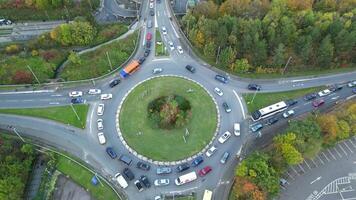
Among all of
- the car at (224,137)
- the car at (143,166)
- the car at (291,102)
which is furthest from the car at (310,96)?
the car at (143,166)

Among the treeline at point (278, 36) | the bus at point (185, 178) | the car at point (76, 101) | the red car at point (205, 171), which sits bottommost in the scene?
the bus at point (185, 178)

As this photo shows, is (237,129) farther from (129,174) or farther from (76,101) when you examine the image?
(76,101)

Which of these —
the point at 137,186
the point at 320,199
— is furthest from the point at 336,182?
the point at 137,186

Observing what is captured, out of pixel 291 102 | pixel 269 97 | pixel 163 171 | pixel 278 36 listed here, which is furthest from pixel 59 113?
pixel 278 36

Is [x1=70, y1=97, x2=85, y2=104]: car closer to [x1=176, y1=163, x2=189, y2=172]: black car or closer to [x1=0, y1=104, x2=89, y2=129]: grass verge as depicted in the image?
[x1=0, y1=104, x2=89, y2=129]: grass verge

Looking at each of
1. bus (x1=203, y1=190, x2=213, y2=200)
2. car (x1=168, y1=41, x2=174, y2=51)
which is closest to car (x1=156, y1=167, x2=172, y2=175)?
bus (x1=203, y1=190, x2=213, y2=200)

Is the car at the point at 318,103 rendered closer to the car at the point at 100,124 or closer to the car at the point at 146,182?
the car at the point at 146,182

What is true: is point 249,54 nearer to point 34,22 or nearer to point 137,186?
point 137,186
